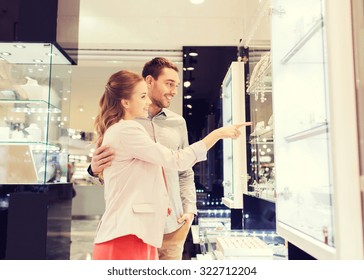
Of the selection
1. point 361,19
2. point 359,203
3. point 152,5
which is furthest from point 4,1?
point 359,203

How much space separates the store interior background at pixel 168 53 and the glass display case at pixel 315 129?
1939 mm

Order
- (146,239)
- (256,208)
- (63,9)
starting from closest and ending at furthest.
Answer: (146,239) → (256,208) → (63,9)

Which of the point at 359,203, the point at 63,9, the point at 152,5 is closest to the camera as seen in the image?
the point at 359,203

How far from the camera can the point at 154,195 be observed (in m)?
1.26

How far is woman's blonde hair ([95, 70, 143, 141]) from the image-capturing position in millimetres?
1344

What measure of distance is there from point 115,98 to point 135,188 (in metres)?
0.35

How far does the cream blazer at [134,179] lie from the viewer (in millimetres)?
1215

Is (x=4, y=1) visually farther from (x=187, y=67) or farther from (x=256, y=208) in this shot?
(x=256, y=208)

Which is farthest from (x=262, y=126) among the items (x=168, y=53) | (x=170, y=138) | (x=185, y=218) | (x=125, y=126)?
(x=168, y=53)

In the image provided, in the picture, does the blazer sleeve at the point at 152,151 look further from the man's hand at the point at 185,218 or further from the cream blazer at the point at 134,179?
the man's hand at the point at 185,218

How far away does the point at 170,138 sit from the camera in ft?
5.35

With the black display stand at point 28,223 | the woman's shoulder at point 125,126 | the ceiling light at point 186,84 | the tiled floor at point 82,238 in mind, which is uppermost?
the ceiling light at point 186,84

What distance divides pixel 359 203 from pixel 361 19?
14.1 inches

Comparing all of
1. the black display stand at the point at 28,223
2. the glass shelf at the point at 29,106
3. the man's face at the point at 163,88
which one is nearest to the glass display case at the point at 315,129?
the man's face at the point at 163,88
